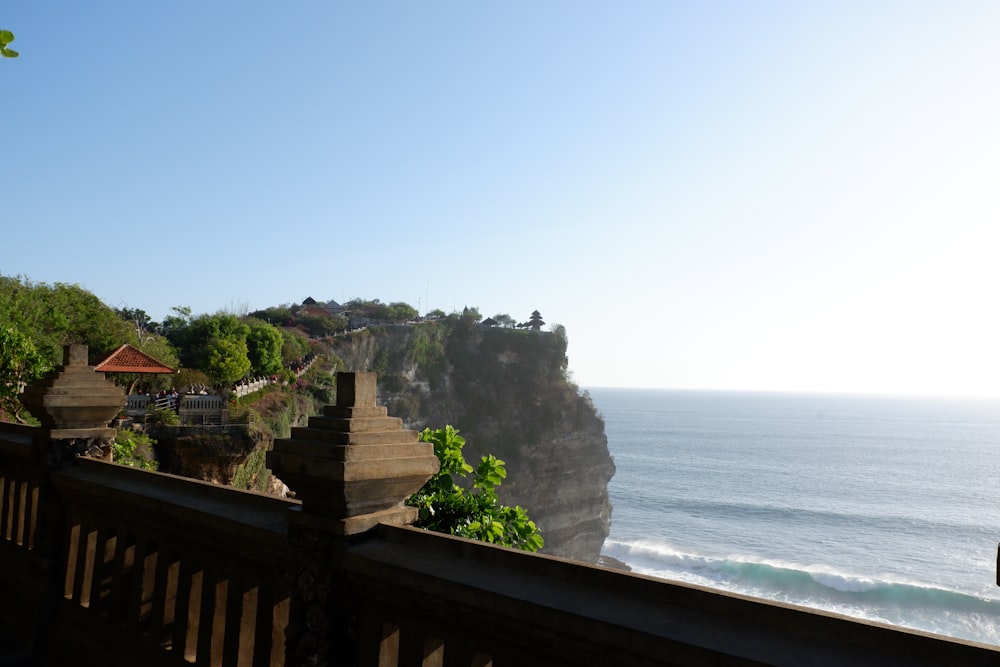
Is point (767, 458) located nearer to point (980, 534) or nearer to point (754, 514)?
point (754, 514)

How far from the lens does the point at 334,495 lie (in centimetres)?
263

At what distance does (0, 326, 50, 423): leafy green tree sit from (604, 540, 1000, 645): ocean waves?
117 feet

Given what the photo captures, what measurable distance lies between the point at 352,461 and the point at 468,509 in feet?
14.6

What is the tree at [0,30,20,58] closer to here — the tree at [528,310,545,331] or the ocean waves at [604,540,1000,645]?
the ocean waves at [604,540,1000,645]

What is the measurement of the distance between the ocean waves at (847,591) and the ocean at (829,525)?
0.12 metres

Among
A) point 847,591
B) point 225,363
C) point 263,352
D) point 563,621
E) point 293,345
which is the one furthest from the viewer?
point 293,345

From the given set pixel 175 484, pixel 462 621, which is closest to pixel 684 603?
pixel 462 621

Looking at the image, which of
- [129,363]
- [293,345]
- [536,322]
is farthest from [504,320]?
[129,363]

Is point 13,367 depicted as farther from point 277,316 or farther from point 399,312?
point 399,312

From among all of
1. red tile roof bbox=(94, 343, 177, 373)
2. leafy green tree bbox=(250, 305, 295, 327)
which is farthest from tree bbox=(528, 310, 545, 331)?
red tile roof bbox=(94, 343, 177, 373)

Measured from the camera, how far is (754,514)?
7575cm

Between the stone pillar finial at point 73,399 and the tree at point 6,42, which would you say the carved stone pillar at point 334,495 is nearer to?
the tree at point 6,42

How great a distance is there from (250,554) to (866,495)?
95.9 m

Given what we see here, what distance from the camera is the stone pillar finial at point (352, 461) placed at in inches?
101
